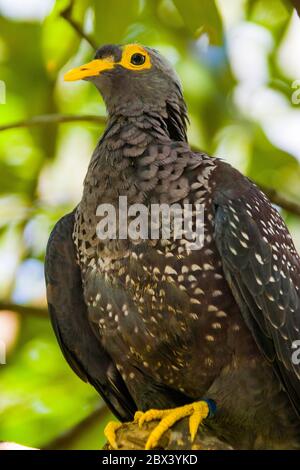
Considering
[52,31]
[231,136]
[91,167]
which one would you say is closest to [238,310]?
[91,167]

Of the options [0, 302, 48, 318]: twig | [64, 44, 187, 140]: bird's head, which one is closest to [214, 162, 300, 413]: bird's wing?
[64, 44, 187, 140]: bird's head

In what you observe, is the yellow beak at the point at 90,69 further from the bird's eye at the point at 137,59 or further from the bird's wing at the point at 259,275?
the bird's wing at the point at 259,275

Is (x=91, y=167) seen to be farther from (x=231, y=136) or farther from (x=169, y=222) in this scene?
(x=231, y=136)

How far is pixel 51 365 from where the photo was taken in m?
8.77

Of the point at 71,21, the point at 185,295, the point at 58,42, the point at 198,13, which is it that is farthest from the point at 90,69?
the point at 185,295

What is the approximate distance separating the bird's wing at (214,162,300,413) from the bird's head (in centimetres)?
71

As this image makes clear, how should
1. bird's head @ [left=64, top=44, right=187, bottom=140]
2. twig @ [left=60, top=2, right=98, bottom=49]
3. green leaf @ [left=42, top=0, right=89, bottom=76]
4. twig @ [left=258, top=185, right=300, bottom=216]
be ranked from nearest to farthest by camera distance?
twig @ [left=60, top=2, right=98, bottom=49]
green leaf @ [left=42, top=0, right=89, bottom=76]
bird's head @ [left=64, top=44, right=187, bottom=140]
twig @ [left=258, top=185, right=300, bottom=216]

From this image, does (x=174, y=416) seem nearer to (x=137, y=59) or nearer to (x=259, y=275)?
(x=259, y=275)

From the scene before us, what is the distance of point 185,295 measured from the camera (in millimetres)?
5613

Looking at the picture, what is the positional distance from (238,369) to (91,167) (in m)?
1.49

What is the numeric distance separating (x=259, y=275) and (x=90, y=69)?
1.72 meters

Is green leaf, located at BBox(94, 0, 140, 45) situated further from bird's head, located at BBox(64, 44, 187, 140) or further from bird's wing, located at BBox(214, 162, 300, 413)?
bird's wing, located at BBox(214, 162, 300, 413)

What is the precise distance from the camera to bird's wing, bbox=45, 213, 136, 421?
615 cm
